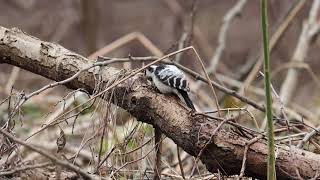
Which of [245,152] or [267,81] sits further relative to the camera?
[245,152]

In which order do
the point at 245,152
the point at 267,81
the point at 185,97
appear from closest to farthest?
1. the point at 267,81
2. the point at 245,152
3. the point at 185,97

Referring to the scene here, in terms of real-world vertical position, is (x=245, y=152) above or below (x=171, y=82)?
below

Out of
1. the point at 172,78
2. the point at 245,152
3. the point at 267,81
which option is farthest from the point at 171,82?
the point at 267,81

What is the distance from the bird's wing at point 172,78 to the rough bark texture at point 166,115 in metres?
0.03

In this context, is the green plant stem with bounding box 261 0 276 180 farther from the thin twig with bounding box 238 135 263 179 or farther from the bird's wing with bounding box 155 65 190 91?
the bird's wing with bounding box 155 65 190 91

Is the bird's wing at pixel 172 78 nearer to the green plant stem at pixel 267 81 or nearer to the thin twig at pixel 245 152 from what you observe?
the thin twig at pixel 245 152

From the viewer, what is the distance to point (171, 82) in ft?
4.53

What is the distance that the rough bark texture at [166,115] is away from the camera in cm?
131

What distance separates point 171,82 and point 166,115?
0.24 ft

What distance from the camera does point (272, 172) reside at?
1159 mm

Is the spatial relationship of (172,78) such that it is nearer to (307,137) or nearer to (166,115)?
(166,115)

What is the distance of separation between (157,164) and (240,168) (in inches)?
9.0

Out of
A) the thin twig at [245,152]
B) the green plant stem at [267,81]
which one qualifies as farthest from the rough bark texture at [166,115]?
the green plant stem at [267,81]

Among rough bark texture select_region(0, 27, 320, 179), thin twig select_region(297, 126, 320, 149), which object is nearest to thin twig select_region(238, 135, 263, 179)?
rough bark texture select_region(0, 27, 320, 179)
